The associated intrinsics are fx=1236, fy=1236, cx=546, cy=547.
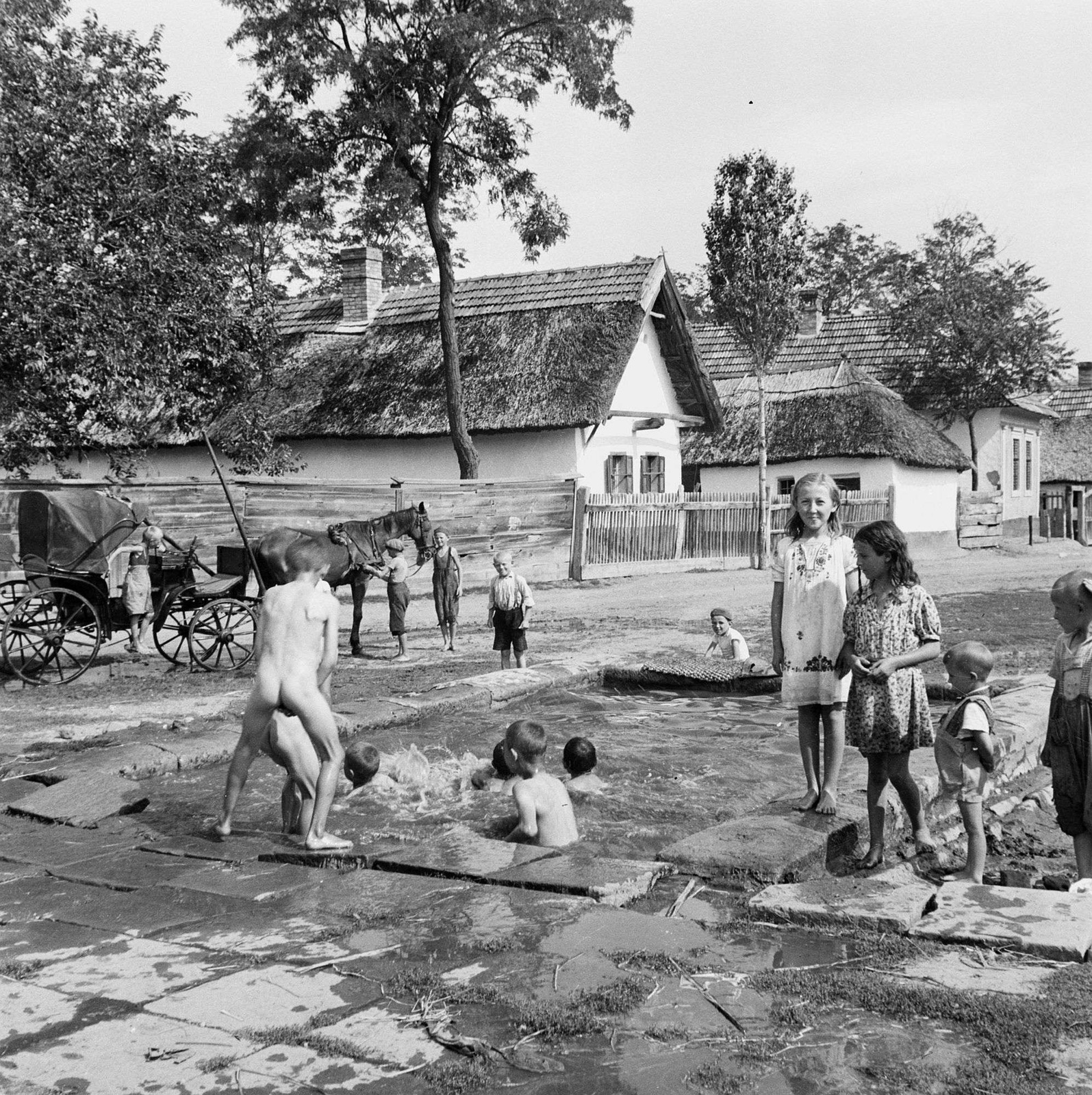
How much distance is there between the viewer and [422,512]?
47.2 ft

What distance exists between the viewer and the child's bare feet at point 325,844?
18.2 ft

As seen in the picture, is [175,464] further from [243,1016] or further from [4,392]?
[243,1016]

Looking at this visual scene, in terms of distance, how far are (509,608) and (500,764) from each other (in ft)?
13.3

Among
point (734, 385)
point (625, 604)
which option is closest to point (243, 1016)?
point (625, 604)

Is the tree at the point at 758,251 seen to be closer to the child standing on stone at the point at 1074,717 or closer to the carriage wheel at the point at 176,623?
the carriage wheel at the point at 176,623

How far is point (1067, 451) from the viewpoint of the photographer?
43062 mm

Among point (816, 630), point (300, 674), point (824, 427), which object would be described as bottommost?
point (300, 674)

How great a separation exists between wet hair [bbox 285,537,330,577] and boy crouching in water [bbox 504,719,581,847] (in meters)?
1.30

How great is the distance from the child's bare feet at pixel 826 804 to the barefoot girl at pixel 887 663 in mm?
336

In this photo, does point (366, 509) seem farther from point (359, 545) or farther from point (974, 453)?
point (974, 453)

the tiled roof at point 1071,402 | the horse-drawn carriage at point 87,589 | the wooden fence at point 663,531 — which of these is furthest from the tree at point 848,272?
the horse-drawn carriage at point 87,589

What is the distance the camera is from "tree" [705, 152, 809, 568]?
27.3m

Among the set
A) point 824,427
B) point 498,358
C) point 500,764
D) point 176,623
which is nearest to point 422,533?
point 176,623

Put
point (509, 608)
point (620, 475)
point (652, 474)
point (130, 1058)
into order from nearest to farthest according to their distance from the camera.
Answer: point (130, 1058)
point (509, 608)
point (620, 475)
point (652, 474)
